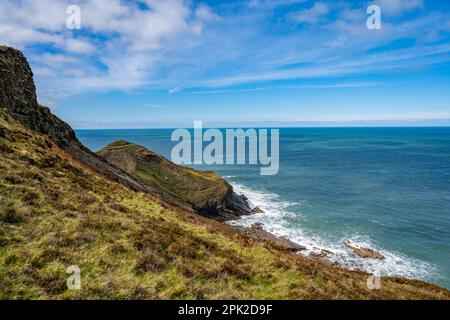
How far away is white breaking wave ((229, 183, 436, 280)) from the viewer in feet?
114

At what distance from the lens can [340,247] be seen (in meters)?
41.1

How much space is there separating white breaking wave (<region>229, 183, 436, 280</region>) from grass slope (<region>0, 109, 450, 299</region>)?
50.3 ft

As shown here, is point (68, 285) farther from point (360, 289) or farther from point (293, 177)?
point (293, 177)

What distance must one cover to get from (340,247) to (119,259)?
36.9m

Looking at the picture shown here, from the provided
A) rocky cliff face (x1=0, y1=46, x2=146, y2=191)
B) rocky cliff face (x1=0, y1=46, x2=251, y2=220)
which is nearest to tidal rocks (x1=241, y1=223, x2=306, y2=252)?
rocky cliff face (x1=0, y1=46, x2=251, y2=220)

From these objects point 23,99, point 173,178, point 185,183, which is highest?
point 23,99

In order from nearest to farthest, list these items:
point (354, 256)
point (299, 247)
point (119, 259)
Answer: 1. point (119, 259)
2. point (354, 256)
3. point (299, 247)

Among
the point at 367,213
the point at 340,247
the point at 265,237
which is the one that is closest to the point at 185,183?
the point at 265,237

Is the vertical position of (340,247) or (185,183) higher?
(185,183)

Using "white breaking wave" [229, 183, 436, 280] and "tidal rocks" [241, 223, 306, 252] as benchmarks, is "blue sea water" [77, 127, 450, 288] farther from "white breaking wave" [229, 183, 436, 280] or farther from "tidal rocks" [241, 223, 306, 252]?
"tidal rocks" [241, 223, 306, 252]

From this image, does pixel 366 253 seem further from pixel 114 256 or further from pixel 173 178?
pixel 173 178

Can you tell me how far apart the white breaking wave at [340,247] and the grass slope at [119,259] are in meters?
15.3

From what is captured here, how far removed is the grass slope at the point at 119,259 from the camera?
9203 mm

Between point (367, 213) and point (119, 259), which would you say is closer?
point (119, 259)
